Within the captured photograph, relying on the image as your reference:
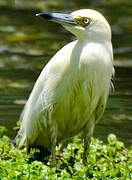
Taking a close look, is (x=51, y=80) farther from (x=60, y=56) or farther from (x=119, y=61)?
(x=119, y=61)

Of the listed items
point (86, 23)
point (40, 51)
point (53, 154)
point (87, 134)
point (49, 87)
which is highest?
point (86, 23)

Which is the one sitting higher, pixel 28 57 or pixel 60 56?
pixel 60 56

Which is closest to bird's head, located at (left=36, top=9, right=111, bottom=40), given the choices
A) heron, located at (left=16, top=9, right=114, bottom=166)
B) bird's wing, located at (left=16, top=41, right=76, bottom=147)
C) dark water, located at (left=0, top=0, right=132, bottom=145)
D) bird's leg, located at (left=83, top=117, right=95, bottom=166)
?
heron, located at (left=16, top=9, right=114, bottom=166)

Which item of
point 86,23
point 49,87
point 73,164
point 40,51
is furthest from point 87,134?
point 40,51

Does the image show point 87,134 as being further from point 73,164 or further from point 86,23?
point 86,23

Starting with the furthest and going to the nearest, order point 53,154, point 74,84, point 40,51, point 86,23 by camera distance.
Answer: point 40,51
point 53,154
point 74,84
point 86,23

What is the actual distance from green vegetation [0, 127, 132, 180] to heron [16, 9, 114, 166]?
201mm

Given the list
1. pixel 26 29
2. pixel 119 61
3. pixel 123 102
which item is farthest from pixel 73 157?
pixel 26 29

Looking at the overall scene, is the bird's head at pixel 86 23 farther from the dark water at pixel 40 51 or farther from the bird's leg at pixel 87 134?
the dark water at pixel 40 51

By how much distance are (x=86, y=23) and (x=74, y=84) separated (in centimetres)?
53

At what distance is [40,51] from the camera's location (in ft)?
35.1

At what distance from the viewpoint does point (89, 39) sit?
475cm

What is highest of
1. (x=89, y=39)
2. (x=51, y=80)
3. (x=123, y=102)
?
(x=89, y=39)

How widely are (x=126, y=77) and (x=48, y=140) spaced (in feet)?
12.9
